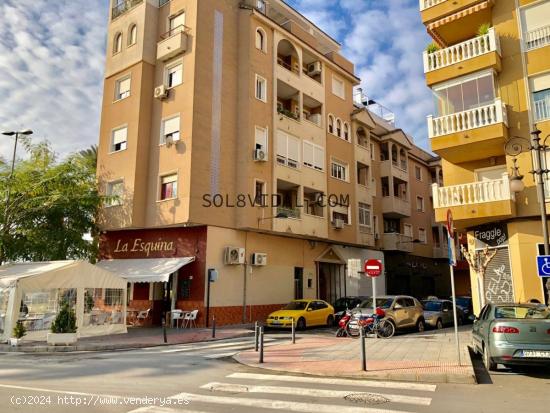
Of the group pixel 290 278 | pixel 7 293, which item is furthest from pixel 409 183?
pixel 7 293

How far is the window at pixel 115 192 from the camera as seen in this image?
2547cm

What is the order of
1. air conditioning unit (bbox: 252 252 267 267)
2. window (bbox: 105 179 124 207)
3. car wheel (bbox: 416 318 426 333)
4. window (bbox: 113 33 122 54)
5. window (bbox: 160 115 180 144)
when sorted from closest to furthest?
1. car wheel (bbox: 416 318 426 333)
2. window (bbox: 160 115 180 144)
3. air conditioning unit (bbox: 252 252 267 267)
4. window (bbox: 105 179 124 207)
5. window (bbox: 113 33 122 54)

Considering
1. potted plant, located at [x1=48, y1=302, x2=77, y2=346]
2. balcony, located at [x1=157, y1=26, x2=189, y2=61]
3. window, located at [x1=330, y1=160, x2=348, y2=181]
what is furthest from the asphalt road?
window, located at [x1=330, y1=160, x2=348, y2=181]

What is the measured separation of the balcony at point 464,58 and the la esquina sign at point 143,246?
1519 centimetres

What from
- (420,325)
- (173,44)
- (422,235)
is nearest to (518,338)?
(420,325)

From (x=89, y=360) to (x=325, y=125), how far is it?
2269 centimetres

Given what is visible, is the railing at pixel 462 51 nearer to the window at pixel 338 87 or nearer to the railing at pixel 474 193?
the railing at pixel 474 193

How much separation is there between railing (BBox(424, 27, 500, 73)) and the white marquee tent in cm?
1687

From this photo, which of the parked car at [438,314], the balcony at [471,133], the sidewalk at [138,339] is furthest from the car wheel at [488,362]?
the parked car at [438,314]

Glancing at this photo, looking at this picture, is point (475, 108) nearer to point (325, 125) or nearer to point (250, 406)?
point (325, 125)

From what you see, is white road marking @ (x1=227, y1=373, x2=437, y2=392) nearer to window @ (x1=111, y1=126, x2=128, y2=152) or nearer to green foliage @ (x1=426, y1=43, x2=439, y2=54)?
green foliage @ (x1=426, y1=43, x2=439, y2=54)

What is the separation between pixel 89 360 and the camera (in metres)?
12.5

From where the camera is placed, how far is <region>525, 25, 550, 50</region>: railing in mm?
18109

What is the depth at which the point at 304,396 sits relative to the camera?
7734 millimetres
